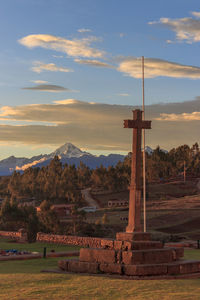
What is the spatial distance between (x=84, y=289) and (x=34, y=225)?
118 feet

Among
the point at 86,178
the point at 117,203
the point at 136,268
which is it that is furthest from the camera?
the point at 86,178

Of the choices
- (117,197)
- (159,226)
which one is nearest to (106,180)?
(117,197)

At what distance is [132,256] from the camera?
15.5 meters

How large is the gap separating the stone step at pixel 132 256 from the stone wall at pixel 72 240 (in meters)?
9.88

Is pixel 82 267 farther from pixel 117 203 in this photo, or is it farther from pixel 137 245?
pixel 117 203

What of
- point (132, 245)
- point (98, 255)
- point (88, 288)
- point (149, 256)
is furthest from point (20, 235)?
point (88, 288)

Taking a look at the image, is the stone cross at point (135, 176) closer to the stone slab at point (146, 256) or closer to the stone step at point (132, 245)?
the stone step at point (132, 245)

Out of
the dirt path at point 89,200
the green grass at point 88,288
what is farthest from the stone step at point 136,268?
the dirt path at point 89,200

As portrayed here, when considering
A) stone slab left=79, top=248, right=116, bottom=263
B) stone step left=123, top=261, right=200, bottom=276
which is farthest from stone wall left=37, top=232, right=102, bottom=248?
stone step left=123, top=261, right=200, bottom=276

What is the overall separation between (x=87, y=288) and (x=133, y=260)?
3.35 m

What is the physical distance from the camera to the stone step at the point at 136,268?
15.1 metres

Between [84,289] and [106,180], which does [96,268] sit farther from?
[106,180]

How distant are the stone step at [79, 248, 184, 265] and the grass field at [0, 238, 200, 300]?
4.72 ft

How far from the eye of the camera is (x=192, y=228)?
61844 mm
